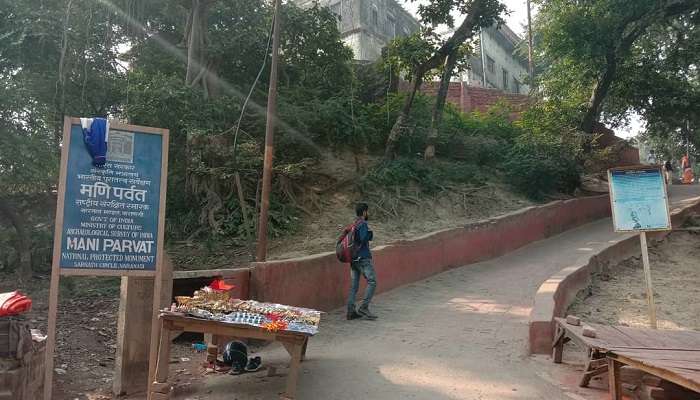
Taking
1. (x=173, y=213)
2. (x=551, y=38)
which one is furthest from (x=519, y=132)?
(x=173, y=213)

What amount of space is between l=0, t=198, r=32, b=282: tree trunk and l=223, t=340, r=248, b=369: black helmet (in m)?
7.05

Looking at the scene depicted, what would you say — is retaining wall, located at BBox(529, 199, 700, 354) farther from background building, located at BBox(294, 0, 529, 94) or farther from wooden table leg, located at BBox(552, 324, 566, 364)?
background building, located at BBox(294, 0, 529, 94)

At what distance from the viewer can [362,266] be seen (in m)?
7.38

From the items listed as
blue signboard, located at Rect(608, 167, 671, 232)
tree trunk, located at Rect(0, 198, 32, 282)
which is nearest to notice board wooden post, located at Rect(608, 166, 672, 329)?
blue signboard, located at Rect(608, 167, 671, 232)

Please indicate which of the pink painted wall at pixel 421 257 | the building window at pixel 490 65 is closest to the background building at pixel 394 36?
the building window at pixel 490 65

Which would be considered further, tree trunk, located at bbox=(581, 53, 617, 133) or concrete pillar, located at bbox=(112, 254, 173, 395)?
tree trunk, located at bbox=(581, 53, 617, 133)

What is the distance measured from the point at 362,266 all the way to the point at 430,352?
1.89 m

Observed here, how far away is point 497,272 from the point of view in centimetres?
1066

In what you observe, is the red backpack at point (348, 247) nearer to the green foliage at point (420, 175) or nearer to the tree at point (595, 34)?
the green foliage at point (420, 175)

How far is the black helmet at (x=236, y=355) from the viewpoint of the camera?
5324 mm

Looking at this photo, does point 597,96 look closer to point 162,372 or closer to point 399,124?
point 399,124

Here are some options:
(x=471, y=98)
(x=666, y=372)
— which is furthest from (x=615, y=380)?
(x=471, y=98)

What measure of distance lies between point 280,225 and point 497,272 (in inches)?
192

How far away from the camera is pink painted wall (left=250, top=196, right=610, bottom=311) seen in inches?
268
